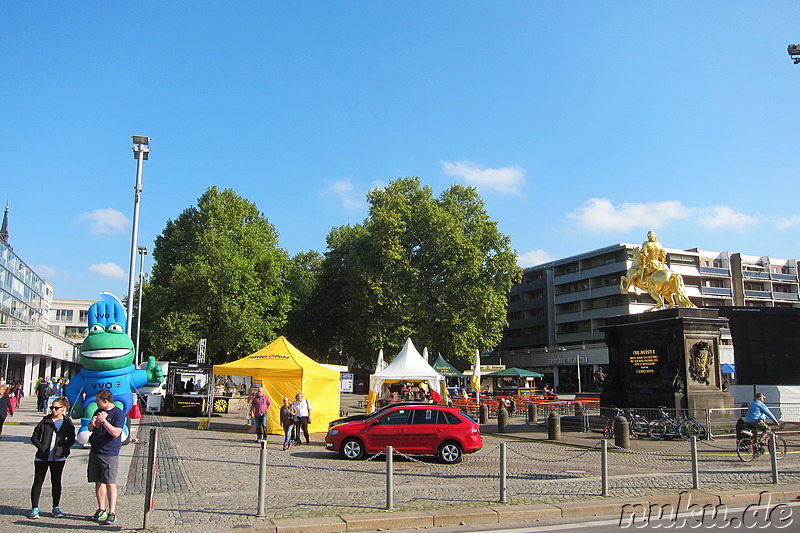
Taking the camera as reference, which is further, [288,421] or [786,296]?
[786,296]

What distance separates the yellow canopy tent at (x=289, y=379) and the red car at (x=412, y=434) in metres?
6.22

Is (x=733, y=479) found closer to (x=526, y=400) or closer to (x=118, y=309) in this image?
(x=118, y=309)

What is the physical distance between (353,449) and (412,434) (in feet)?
5.18

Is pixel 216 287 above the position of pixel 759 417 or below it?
above

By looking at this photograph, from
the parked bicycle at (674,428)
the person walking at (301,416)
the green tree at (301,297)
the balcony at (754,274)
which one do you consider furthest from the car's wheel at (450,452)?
the balcony at (754,274)

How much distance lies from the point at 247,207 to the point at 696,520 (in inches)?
1762

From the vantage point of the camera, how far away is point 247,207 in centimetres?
5019

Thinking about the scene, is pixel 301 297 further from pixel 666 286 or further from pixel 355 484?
pixel 355 484

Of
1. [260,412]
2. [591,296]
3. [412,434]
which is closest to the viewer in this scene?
[412,434]

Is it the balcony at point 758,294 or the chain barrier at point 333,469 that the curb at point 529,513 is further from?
the balcony at point 758,294

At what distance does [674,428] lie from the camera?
19.6 m

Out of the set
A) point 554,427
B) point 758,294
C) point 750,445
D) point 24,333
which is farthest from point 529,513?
point 758,294

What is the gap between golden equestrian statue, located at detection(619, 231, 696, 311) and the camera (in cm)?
2277

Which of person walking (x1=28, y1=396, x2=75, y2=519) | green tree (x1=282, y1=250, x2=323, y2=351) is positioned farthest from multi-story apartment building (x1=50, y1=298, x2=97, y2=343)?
person walking (x1=28, y1=396, x2=75, y2=519)
